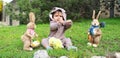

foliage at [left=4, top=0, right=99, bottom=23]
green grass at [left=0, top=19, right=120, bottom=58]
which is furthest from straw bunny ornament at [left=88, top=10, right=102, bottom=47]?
foliage at [left=4, top=0, right=99, bottom=23]

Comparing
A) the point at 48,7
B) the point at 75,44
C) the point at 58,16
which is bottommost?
the point at 75,44

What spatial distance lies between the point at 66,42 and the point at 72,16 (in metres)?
6.29

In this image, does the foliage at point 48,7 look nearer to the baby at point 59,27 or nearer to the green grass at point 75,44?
the green grass at point 75,44

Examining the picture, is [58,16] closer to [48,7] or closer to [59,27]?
[59,27]

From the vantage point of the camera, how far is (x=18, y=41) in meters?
7.28

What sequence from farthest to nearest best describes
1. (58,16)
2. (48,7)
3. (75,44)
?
(48,7), (75,44), (58,16)

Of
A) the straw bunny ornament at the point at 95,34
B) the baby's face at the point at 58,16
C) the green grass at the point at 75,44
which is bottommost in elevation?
the green grass at the point at 75,44

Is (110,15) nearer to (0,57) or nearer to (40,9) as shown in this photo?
(40,9)

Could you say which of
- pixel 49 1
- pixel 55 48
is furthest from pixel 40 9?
pixel 55 48

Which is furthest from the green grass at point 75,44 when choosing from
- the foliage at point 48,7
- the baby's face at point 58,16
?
the foliage at point 48,7

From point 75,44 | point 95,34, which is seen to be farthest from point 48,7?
point 95,34

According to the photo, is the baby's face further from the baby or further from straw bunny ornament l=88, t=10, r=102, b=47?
straw bunny ornament l=88, t=10, r=102, b=47

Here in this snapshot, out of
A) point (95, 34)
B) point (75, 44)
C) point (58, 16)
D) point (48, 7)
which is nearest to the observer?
point (95, 34)

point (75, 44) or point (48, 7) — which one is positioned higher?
point (48, 7)
